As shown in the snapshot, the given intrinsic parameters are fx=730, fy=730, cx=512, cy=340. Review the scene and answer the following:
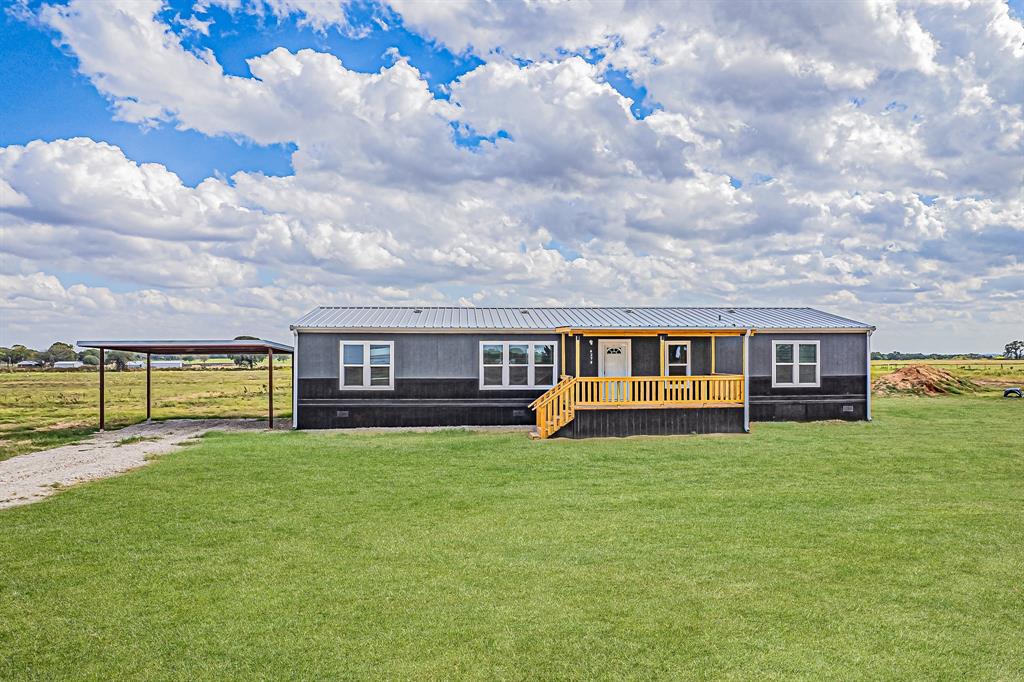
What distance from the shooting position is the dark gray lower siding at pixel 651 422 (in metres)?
16.7

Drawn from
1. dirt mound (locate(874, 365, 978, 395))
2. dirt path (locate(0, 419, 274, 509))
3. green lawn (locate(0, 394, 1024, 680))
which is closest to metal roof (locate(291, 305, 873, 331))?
dirt path (locate(0, 419, 274, 509))

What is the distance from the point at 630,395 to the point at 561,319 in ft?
14.3

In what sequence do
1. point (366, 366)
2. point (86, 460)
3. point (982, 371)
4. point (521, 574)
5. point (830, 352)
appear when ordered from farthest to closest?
point (982, 371), point (830, 352), point (366, 366), point (86, 460), point (521, 574)

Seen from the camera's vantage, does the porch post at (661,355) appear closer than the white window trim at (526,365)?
Yes

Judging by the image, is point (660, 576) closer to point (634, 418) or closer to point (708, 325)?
point (634, 418)

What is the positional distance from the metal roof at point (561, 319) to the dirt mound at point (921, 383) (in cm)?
1149

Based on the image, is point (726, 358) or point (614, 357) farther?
point (726, 358)

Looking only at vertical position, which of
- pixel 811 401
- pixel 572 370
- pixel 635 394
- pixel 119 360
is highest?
pixel 119 360

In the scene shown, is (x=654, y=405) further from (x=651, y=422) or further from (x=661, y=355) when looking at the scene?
(x=661, y=355)

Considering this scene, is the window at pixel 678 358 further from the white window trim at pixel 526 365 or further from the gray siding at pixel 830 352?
the white window trim at pixel 526 365

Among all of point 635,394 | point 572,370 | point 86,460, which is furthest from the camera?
point 572,370

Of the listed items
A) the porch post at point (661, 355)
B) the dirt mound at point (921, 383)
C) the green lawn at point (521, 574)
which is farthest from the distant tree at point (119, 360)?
the green lawn at point (521, 574)

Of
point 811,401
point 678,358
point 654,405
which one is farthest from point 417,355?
point 811,401

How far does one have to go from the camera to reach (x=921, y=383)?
33.0 meters
